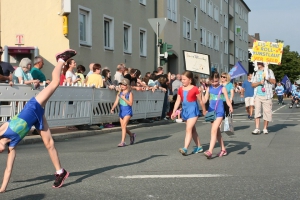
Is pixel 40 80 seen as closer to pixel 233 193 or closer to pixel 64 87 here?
pixel 64 87

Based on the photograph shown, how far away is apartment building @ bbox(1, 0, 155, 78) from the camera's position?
21344mm

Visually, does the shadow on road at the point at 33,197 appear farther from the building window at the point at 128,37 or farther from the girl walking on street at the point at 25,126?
the building window at the point at 128,37

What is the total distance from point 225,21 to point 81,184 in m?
59.4

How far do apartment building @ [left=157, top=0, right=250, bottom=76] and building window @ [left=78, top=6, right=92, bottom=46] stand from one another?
12506mm

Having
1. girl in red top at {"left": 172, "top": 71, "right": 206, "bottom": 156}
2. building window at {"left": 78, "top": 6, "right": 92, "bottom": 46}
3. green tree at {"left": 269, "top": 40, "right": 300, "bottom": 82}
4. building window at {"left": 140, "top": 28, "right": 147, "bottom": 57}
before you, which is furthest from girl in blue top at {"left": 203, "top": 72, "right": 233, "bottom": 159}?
green tree at {"left": 269, "top": 40, "right": 300, "bottom": 82}

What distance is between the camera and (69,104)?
569 inches

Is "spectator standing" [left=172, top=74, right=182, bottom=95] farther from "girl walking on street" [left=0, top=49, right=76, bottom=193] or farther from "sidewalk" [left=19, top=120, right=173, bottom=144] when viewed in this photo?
"girl walking on street" [left=0, top=49, right=76, bottom=193]

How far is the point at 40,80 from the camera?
44.7 feet

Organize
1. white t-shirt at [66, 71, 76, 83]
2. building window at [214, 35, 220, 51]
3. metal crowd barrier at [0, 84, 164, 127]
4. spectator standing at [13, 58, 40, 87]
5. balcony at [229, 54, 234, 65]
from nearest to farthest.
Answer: metal crowd barrier at [0, 84, 164, 127] → spectator standing at [13, 58, 40, 87] → white t-shirt at [66, 71, 76, 83] → building window at [214, 35, 220, 51] → balcony at [229, 54, 234, 65]

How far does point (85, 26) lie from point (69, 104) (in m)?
9.63

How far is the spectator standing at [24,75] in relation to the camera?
1284cm

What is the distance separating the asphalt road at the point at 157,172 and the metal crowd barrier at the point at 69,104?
1.23 metres

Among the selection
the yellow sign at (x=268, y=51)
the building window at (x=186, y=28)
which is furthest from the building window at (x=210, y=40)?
the yellow sign at (x=268, y=51)

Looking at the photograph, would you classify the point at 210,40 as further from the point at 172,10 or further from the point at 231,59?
the point at 172,10
